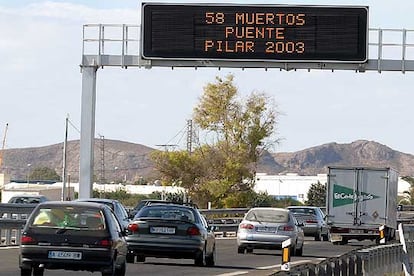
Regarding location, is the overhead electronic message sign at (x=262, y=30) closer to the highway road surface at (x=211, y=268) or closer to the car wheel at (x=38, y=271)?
the highway road surface at (x=211, y=268)

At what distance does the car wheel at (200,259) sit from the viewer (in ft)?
91.5

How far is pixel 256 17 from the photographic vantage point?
42.1 metres

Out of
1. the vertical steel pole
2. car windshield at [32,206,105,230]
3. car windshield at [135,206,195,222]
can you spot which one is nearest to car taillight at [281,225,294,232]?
car windshield at [135,206,195,222]

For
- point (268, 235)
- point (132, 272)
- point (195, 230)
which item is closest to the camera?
point (132, 272)

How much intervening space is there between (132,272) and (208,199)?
5723cm

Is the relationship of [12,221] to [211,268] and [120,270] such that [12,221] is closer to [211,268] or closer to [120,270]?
[211,268]

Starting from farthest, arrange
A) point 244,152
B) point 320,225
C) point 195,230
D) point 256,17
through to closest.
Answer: point 244,152, point 320,225, point 256,17, point 195,230

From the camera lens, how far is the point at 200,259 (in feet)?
91.9

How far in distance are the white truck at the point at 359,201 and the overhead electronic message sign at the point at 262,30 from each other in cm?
451

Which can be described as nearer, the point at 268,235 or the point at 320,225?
the point at 268,235

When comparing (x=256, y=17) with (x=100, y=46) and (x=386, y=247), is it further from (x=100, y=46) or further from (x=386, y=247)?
(x=386, y=247)

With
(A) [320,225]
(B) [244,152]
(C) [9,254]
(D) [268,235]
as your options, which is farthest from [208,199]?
(C) [9,254]

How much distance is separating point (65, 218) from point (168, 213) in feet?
25.9

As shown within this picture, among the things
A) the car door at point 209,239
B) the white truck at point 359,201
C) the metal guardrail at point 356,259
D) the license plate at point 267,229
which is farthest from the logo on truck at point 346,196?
the car door at point 209,239
